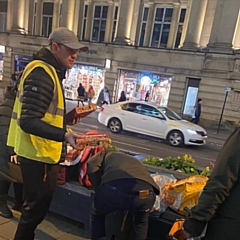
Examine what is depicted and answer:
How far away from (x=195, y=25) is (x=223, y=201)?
1987 centimetres

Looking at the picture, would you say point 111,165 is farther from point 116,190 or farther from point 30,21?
point 30,21

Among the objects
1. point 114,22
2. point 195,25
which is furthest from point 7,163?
A: point 114,22

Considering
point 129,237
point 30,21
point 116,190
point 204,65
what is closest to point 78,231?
point 129,237

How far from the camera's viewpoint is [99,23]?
23484mm

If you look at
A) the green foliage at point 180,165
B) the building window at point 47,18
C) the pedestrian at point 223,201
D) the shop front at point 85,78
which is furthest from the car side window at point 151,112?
the building window at point 47,18

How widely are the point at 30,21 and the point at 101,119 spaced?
18.2 metres

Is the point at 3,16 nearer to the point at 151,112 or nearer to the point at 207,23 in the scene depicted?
the point at 207,23

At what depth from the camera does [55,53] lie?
2.17 m

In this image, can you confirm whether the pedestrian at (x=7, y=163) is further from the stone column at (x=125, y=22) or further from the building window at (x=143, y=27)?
the building window at (x=143, y=27)

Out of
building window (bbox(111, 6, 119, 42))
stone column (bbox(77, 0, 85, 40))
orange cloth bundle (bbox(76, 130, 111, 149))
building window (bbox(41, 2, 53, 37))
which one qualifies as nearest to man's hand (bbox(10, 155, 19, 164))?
orange cloth bundle (bbox(76, 130, 111, 149))

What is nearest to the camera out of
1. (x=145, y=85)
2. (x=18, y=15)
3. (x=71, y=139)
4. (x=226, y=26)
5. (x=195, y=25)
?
(x=71, y=139)

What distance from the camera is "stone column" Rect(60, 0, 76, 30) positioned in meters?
23.3

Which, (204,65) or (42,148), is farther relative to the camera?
A: (204,65)

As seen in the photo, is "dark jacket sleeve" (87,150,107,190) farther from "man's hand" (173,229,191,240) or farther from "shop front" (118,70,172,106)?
"shop front" (118,70,172,106)
